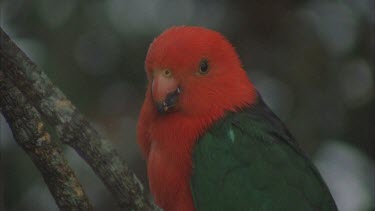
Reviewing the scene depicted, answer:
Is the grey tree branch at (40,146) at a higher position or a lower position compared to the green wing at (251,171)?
higher

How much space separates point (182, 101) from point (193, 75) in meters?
0.19

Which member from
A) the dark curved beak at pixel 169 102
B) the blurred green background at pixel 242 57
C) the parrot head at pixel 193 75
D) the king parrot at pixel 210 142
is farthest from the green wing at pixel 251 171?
Answer: the blurred green background at pixel 242 57

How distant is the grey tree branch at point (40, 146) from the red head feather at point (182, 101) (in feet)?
4.22

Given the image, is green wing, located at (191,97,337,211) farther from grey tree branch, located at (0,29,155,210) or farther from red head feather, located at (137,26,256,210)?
grey tree branch, located at (0,29,155,210)

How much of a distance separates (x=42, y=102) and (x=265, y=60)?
3.38 metres

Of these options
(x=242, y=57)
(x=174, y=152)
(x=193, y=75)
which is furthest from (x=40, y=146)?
(x=242, y=57)

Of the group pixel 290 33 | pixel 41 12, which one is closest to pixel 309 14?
pixel 290 33

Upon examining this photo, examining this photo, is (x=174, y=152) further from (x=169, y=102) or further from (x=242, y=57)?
(x=242, y=57)

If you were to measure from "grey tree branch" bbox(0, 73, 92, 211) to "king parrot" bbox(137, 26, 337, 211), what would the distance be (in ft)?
4.25

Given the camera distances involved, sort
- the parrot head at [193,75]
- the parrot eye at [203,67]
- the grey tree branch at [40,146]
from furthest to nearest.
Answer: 1. the parrot eye at [203,67]
2. the parrot head at [193,75]
3. the grey tree branch at [40,146]

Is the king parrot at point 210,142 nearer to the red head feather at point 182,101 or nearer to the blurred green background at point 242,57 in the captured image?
the red head feather at point 182,101

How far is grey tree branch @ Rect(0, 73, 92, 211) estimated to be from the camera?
331 centimetres

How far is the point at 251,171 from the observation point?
4738 millimetres

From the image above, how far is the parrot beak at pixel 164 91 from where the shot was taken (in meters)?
4.72
